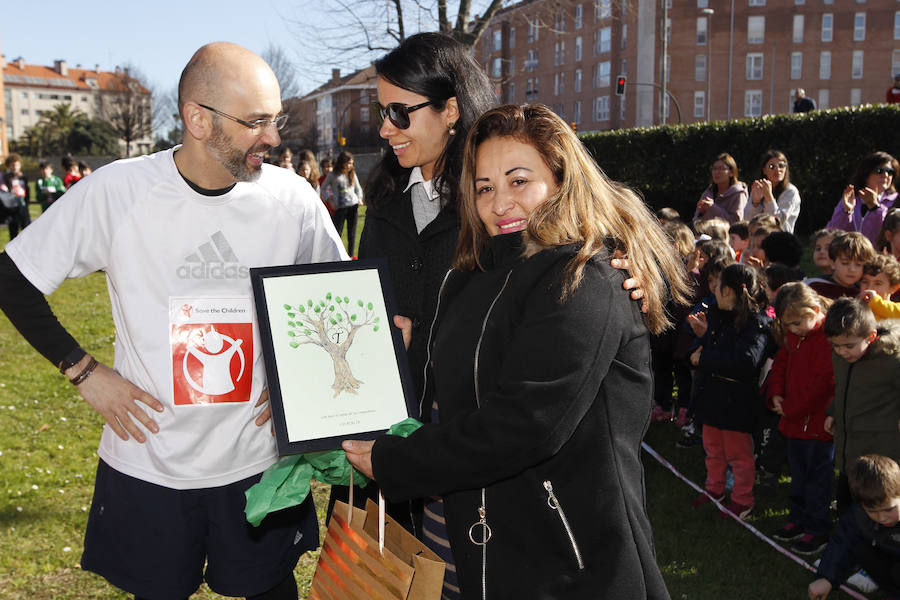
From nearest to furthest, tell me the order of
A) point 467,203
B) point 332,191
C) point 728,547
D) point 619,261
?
1. point 619,261
2. point 467,203
3. point 728,547
4. point 332,191

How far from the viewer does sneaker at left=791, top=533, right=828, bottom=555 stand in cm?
471

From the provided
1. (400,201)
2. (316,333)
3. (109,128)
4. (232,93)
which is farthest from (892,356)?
(109,128)

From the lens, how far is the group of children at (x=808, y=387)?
4094mm

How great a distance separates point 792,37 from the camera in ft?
225

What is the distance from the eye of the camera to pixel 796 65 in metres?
69.1

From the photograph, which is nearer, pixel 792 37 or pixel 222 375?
pixel 222 375

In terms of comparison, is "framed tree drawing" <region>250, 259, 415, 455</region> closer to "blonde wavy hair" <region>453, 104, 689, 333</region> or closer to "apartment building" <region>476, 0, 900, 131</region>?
"blonde wavy hair" <region>453, 104, 689, 333</region>

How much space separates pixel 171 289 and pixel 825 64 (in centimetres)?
7671

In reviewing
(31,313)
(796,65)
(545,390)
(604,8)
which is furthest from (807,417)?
(796,65)

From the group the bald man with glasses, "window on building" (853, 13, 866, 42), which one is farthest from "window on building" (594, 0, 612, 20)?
"window on building" (853, 13, 866, 42)

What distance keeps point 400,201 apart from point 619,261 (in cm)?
125

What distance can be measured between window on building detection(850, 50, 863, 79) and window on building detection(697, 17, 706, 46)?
1321cm

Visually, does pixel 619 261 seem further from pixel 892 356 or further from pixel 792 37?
pixel 792 37

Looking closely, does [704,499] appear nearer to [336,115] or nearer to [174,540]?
[174,540]
